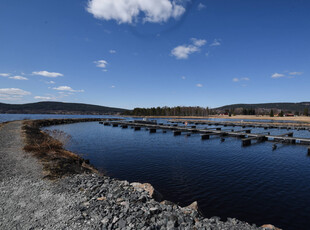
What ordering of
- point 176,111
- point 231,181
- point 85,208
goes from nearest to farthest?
point 85,208 → point 231,181 → point 176,111

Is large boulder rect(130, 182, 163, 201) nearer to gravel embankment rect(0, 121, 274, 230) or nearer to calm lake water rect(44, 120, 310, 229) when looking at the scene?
gravel embankment rect(0, 121, 274, 230)

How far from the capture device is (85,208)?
701cm

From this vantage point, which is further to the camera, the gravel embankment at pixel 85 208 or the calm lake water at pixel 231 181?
the calm lake water at pixel 231 181

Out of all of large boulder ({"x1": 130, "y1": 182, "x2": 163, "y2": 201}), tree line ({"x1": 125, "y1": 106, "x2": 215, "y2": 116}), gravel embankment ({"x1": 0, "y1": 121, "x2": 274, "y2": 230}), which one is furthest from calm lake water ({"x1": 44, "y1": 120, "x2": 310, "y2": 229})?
tree line ({"x1": 125, "y1": 106, "x2": 215, "y2": 116})

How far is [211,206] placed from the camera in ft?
31.9

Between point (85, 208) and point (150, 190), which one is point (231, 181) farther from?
point (85, 208)

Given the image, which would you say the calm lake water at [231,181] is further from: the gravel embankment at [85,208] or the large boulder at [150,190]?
the gravel embankment at [85,208]

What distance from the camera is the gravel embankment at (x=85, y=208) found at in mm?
6078

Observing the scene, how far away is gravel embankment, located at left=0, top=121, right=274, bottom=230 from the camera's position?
608 cm

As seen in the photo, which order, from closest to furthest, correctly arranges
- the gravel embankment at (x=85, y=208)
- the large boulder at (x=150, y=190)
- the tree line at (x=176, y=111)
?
1. the gravel embankment at (x=85, y=208)
2. the large boulder at (x=150, y=190)
3. the tree line at (x=176, y=111)

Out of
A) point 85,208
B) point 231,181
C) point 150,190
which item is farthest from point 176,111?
point 85,208

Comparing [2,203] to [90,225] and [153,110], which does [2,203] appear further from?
[153,110]

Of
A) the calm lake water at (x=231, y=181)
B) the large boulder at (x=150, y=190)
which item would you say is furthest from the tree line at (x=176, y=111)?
the large boulder at (x=150, y=190)

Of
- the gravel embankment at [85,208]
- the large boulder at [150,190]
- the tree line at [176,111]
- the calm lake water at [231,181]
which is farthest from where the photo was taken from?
the tree line at [176,111]
